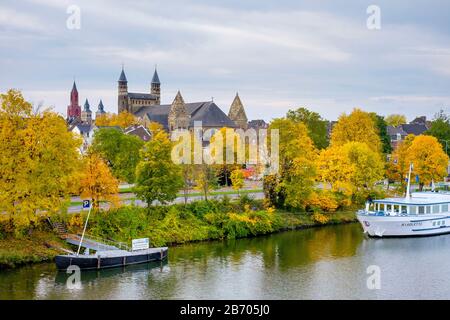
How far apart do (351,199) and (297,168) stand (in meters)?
11.3

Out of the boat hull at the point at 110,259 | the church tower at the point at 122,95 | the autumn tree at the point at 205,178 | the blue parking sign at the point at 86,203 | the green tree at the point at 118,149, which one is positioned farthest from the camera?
the church tower at the point at 122,95

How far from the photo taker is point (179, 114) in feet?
418

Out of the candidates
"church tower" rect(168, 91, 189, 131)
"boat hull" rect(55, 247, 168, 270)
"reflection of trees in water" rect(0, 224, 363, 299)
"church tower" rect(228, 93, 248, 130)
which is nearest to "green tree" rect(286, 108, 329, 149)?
"church tower" rect(168, 91, 189, 131)

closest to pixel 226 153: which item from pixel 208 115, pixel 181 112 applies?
pixel 208 115

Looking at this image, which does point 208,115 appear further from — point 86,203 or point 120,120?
point 86,203

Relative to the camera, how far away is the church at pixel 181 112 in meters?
123

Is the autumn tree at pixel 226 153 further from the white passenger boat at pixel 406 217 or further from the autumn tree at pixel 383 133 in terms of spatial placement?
the autumn tree at pixel 383 133

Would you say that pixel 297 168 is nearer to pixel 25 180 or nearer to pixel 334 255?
pixel 334 255

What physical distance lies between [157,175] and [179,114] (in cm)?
7799

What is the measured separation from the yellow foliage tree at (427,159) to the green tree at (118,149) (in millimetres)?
A: 35632

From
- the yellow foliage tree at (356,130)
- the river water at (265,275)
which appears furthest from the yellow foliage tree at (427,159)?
the river water at (265,275)

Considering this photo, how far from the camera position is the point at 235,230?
173 ft

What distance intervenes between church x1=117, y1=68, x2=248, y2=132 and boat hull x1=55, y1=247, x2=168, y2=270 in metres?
78.6
